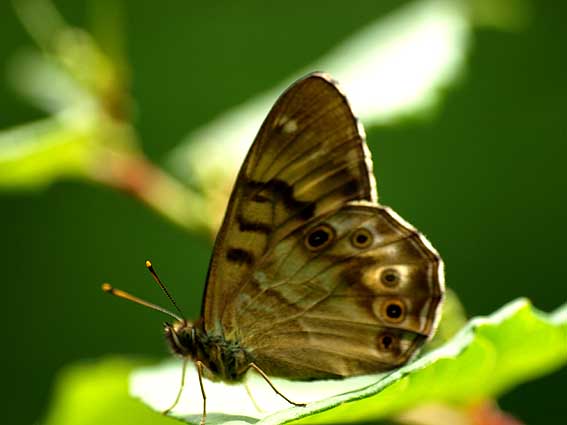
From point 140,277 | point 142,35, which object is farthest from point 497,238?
point 142,35

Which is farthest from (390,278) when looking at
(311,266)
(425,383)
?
(425,383)

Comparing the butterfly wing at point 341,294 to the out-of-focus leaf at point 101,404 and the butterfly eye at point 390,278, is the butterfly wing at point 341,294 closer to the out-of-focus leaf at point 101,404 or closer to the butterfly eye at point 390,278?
the butterfly eye at point 390,278

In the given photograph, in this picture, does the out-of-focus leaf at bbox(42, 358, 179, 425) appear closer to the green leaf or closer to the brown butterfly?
the green leaf

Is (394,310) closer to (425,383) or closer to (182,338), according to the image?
(425,383)

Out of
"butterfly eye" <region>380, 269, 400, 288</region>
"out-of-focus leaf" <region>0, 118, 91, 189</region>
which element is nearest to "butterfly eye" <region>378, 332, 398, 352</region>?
"butterfly eye" <region>380, 269, 400, 288</region>

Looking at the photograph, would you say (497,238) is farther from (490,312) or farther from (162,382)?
(162,382)

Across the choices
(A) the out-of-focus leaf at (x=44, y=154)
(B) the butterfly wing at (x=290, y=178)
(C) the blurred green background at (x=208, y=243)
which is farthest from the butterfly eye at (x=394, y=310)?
(C) the blurred green background at (x=208, y=243)
